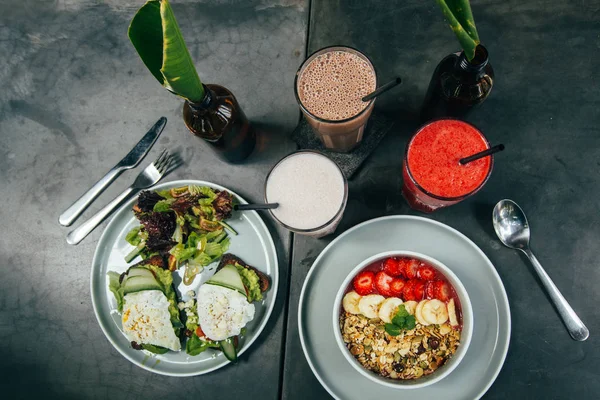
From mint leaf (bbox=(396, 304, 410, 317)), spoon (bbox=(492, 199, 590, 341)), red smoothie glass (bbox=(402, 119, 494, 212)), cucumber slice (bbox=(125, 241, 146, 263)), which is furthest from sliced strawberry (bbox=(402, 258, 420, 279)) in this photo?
cucumber slice (bbox=(125, 241, 146, 263))

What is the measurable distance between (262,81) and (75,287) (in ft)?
3.40

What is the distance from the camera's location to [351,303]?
1.41 m

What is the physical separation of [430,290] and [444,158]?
0.41 meters

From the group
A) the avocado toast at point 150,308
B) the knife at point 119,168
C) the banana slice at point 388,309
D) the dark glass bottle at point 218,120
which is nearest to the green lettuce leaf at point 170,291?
the avocado toast at point 150,308

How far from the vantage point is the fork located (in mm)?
1599

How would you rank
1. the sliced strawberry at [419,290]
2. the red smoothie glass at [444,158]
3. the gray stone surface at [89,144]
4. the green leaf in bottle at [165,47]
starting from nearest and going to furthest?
the green leaf in bottle at [165,47] → the red smoothie glass at [444,158] → the sliced strawberry at [419,290] → the gray stone surface at [89,144]

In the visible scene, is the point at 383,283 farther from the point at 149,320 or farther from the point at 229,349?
the point at 149,320

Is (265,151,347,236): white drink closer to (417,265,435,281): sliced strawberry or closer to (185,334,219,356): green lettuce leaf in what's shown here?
(417,265,435,281): sliced strawberry

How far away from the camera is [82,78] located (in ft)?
5.90

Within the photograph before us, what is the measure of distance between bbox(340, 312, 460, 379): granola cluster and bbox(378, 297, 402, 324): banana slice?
33 millimetres

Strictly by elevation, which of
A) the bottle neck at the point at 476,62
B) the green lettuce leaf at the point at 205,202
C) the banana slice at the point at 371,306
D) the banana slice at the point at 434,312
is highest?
the bottle neck at the point at 476,62

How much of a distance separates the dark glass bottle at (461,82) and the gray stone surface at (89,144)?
53 centimetres

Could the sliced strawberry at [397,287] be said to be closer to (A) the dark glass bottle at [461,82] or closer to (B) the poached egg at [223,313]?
(B) the poached egg at [223,313]

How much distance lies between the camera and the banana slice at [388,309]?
1.39 m
